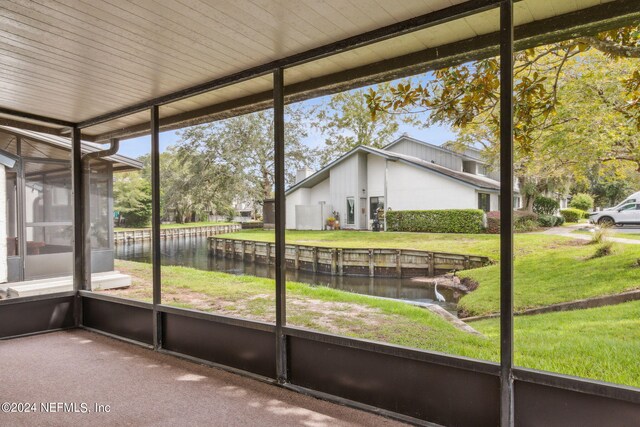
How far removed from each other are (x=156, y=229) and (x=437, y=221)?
399cm

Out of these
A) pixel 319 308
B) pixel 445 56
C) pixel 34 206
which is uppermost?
pixel 445 56

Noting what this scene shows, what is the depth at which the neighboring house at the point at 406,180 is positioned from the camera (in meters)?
5.57

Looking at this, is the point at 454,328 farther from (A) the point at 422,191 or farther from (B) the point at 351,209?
(B) the point at 351,209

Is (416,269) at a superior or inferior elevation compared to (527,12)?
inferior

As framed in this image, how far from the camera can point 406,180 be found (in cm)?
582

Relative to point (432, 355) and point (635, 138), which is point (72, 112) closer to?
point (432, 355)

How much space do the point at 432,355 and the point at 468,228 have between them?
3990mm

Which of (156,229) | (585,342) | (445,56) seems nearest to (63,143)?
(156,229)

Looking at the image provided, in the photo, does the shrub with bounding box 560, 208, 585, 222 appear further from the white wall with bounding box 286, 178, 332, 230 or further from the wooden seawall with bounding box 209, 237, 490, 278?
the white wall with bounding box 286, 178, 332, 230

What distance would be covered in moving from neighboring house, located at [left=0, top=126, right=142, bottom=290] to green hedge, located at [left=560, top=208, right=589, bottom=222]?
7465 millimetres

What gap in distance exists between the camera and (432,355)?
219 cm

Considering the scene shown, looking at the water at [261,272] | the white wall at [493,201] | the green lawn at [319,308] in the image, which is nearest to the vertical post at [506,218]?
the green lawn at [319,308]

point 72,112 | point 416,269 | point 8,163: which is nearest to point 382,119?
point 416,269

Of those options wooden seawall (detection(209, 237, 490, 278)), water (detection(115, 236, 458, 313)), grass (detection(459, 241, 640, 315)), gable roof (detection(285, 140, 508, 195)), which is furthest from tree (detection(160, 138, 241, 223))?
grass (detection(459, 241, 640, 315))
